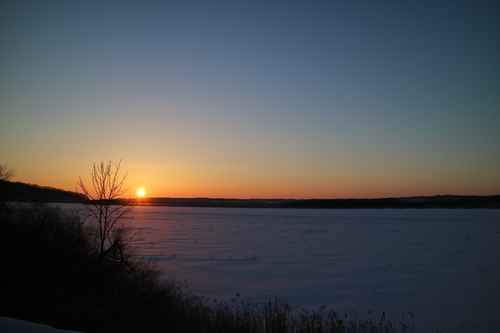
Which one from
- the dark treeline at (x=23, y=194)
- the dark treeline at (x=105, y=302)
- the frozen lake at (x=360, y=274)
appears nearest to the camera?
the dark treeline at (x=105, y=302)

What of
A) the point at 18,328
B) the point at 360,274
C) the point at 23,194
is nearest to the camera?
the point at 18,328

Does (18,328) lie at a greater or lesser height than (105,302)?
greater

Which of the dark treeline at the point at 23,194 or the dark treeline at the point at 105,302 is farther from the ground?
the dark treeline at the point at 23,194

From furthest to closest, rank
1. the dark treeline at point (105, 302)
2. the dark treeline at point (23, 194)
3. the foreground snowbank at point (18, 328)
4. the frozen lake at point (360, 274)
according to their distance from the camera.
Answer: the dark treeline at point (23, 194)
the frozen lake at point (360, 274)
the dark treeline at point (105, 302)
the foreground snowbank at point (18, 328)

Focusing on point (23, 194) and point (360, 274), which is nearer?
point (360, 274)

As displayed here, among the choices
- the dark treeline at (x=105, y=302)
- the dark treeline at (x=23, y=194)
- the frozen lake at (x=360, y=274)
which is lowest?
the frozen lake at (x=360, y=274)

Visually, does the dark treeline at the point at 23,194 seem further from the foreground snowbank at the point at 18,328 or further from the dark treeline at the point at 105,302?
the foreground snowbank at the point at 18,328

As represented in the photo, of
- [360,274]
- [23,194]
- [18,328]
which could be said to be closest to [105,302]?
[18,328]

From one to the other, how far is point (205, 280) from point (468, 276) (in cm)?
951

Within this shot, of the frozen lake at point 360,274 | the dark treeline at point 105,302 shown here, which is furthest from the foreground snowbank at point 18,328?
the frozen lake at point 360,274

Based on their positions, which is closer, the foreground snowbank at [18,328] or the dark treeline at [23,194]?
the foreground snowbank at [18,328]

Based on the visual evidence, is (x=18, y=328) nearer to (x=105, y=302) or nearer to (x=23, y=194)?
(x=105, y=302)

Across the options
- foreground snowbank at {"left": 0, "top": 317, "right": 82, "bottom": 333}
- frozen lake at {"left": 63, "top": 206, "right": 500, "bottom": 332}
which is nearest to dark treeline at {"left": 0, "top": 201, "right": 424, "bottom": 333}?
frozen lake at {"left": 63, "top": 206, "right": 500, "bottom": 332}

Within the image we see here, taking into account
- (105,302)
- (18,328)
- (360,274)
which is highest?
(18,328)
